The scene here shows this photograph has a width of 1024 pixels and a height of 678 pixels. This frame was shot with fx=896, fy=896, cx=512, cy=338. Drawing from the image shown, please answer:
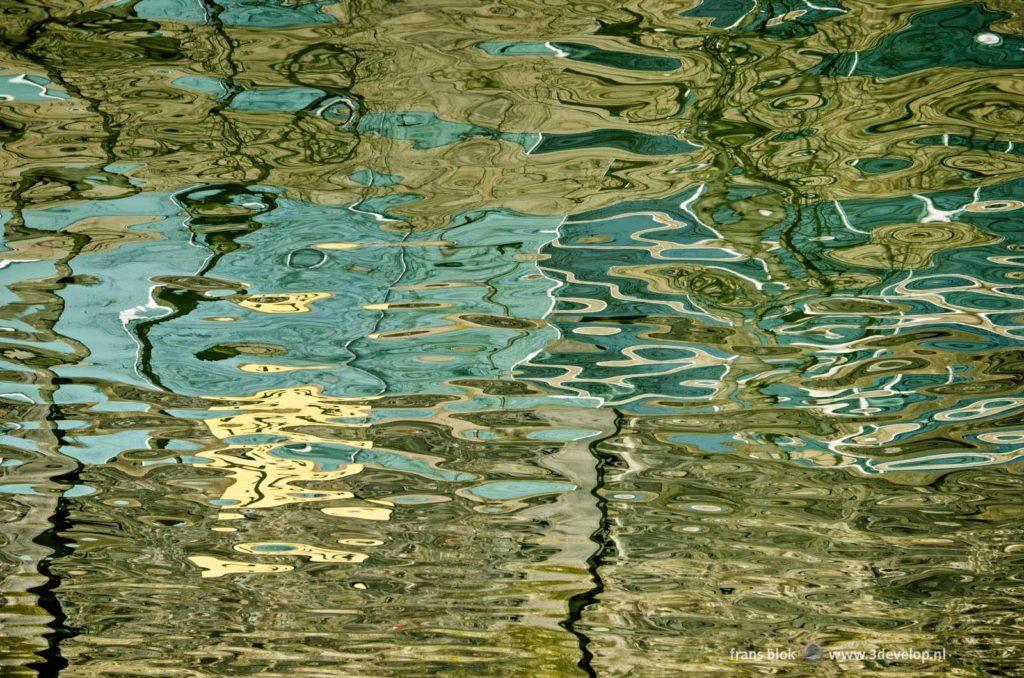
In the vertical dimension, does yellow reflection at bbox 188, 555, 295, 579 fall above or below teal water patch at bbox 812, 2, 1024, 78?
below

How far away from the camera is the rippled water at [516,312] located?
4270 mm

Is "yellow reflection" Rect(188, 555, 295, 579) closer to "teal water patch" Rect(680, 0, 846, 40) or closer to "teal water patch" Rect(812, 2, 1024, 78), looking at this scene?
"teal water patch" Rect(680, 0, 846, 40)

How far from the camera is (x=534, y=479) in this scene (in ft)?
22.4

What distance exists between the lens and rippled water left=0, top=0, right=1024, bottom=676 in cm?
427

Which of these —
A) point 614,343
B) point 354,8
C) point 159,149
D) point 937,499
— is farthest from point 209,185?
point 937,499

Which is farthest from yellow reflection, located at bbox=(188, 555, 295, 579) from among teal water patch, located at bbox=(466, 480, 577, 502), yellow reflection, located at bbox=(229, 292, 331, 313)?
yellow reflection, located at bbox=(229, 292, 331, 313)

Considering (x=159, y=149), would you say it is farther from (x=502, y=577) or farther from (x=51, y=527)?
(x=502, y=577)

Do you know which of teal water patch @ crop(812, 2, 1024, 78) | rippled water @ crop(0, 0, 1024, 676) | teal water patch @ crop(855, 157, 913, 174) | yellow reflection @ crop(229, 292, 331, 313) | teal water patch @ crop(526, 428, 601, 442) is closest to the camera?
teal water patch @ crop(812, 2, 1024, 78)

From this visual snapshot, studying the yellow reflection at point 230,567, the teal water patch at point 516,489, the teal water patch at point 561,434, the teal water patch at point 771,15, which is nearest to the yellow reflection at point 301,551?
the yellow reflection at point 230,567

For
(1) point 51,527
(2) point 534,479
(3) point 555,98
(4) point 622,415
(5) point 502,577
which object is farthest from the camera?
(5) point 502,577

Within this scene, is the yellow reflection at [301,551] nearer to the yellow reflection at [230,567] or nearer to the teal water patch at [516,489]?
the yellow reflection at [230,567]

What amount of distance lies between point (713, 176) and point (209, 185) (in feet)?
8.84

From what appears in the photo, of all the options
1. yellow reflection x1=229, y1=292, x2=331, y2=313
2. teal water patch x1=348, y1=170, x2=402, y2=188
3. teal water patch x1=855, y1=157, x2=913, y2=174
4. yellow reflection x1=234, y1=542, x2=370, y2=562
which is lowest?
yellow reflection x1=234, y1=542, x2=370, y2=562

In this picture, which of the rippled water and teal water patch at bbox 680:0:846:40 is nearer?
teal water patch at bbox 680:0:846:40
